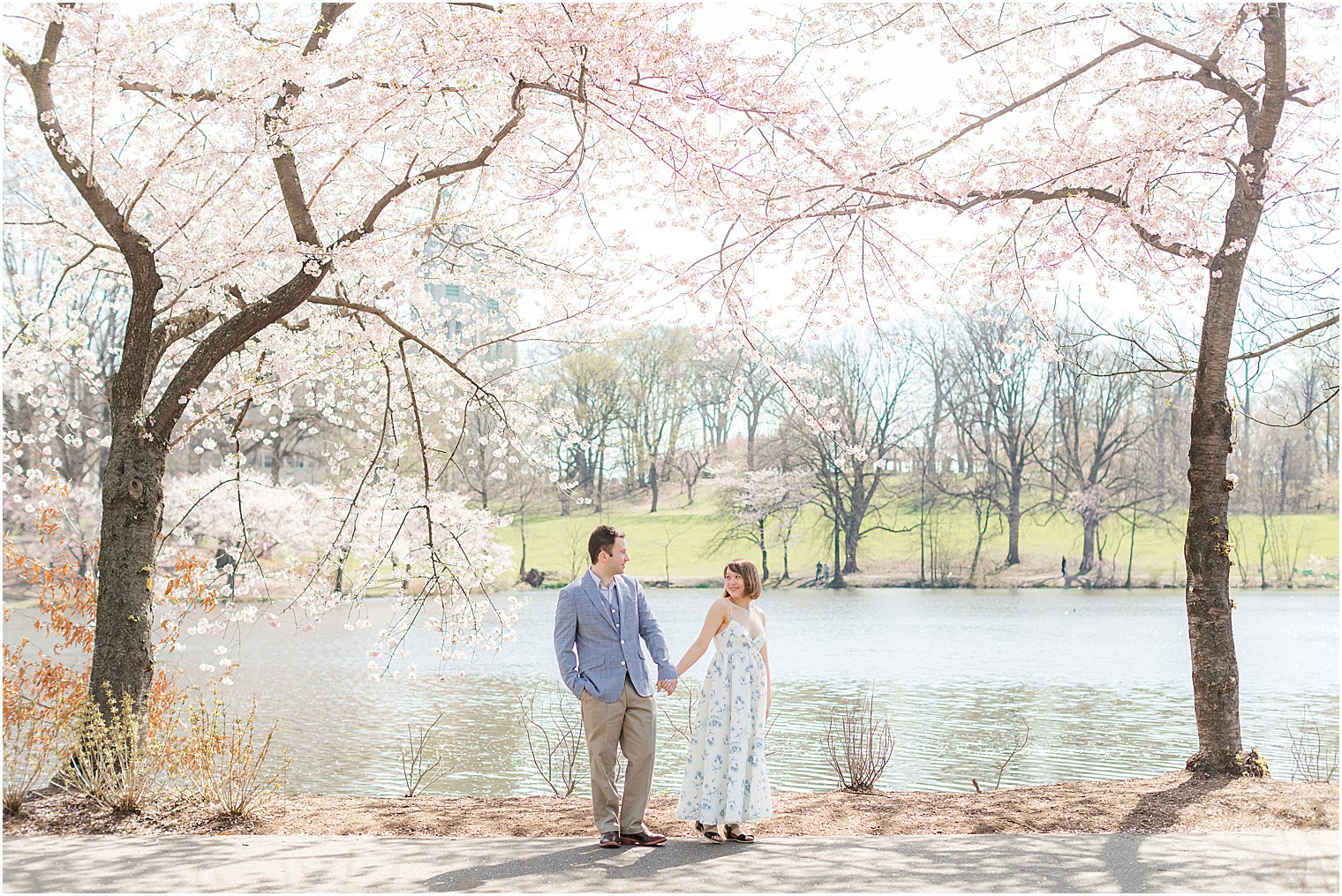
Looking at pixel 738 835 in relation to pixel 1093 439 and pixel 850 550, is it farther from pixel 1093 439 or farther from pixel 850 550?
pixel 1093 439

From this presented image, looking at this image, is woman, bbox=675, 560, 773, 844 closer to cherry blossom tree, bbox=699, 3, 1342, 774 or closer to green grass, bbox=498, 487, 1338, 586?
cherry blossom tree, bbox=699, 3, 1342, 774

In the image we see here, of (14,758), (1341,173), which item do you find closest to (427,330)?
(14,758)

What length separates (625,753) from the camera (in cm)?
534

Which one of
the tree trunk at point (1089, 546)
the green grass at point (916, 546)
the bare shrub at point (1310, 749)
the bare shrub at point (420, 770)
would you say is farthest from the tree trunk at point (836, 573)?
the bare shrub at point (420, 770)

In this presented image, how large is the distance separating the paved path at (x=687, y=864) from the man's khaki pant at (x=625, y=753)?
6.9 inches

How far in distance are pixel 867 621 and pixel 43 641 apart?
56.1 ft

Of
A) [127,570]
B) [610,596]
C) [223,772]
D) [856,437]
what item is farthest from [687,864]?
[856,437]

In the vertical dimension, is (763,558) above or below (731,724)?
above

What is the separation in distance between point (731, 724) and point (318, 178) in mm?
5571

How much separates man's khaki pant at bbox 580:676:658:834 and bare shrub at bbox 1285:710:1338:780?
559cm

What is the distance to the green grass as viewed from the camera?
121 feet

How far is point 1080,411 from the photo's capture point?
4097 centimetres

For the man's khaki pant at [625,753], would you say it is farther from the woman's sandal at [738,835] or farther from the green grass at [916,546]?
the green grass at [916,546]

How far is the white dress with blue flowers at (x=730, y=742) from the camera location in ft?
17.5
